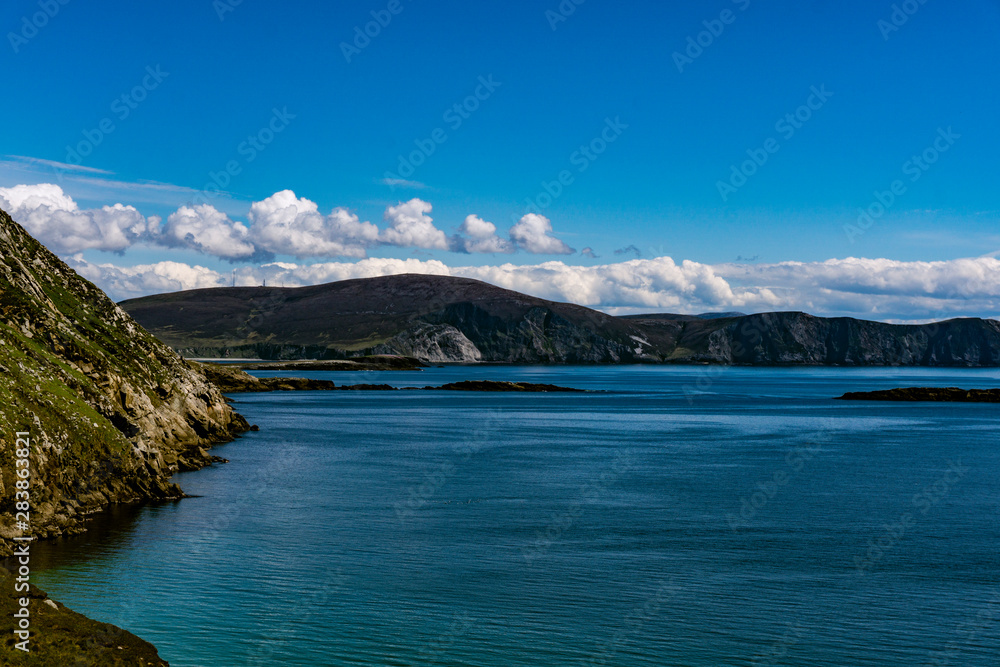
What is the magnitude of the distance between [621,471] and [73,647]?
1580 inches

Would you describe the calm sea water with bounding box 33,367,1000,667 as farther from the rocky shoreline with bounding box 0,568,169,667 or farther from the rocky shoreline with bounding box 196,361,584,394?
the rocky shoreline with bounding box 196,361,584,394

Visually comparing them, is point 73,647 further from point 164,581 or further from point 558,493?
point 558,493

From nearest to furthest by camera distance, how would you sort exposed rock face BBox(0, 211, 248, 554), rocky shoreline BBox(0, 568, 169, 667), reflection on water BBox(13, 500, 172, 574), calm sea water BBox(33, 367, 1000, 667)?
rocky shoreline BBox(0, 568, 169, 667) < calm sea water BBox(33, 367, 1000, 667) < reflection on water BBox(13, 500, 172, 574) < exposed rock face BBox(0, 211, 248, 554)

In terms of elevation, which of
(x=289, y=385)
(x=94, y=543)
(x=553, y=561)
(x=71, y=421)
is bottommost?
(x=289, y=385)

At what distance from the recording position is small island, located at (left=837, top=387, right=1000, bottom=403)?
14162 cm

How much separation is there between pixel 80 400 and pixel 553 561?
2140cm

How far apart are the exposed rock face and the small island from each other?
11969 centimetres

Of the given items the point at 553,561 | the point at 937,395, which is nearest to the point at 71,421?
the point at 553,561

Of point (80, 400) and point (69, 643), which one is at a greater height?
point (80, 400)

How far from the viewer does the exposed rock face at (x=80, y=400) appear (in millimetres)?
29844

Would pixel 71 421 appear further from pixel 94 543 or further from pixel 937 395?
pixel 937 395

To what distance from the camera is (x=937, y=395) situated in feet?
469

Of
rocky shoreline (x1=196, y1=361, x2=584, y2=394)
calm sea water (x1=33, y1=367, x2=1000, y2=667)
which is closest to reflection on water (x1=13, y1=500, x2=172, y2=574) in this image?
calm sea water (x1=33, y1=367, x2=1000, y2=667)

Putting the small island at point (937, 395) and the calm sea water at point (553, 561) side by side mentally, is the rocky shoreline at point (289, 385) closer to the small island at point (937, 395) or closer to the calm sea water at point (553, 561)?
the small island at point (937, 395)
